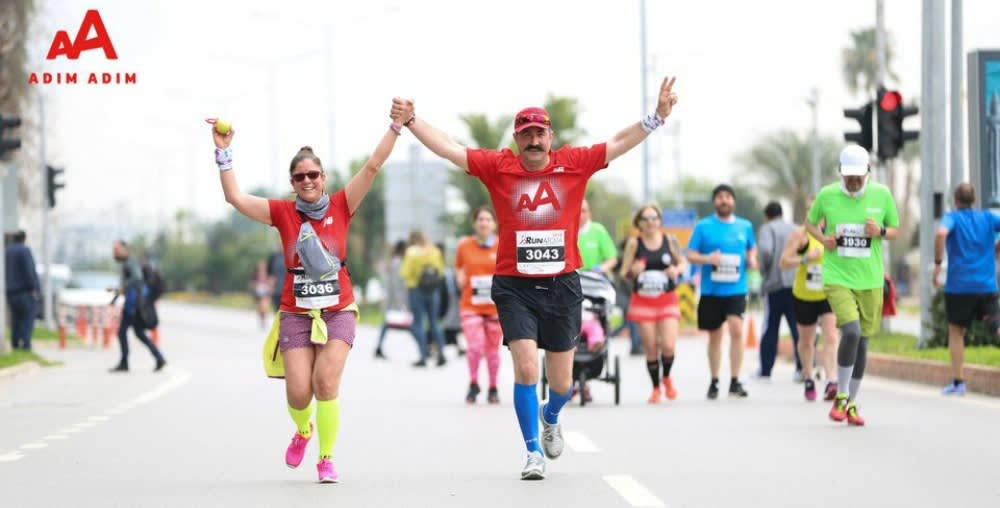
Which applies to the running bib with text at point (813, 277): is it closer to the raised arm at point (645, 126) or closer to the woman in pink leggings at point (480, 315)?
the woman in pink leggings at point (480, 315)

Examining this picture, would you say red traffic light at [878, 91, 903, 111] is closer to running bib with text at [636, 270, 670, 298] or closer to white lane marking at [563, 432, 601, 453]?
running bib with text at [636, 270, 670, 298]

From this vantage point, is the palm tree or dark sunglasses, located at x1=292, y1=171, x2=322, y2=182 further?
the palm tree

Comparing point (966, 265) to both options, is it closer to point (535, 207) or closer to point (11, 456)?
point (535, 207)

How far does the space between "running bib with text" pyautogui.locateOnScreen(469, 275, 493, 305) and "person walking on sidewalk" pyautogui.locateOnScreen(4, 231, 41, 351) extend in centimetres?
1221

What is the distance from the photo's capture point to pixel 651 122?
33.8ft

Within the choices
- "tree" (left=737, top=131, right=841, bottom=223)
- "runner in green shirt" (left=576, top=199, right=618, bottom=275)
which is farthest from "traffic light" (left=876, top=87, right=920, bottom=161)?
"tree" (left=737, top=131, right=841, bottom=223)

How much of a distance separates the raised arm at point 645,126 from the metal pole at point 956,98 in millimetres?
10988

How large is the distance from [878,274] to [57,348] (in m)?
24.9

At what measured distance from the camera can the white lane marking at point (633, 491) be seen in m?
9.03

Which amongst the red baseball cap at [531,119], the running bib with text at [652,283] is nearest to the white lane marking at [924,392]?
the running bib with text at [652,283]

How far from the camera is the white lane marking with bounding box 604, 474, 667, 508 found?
29.6 feet

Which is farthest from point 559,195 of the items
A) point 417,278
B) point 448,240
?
point 448,240

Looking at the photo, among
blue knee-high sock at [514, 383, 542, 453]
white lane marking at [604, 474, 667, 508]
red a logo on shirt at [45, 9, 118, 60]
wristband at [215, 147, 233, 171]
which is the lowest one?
white lane marking at [604, 474, 667, 508]

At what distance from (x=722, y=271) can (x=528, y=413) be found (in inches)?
263
